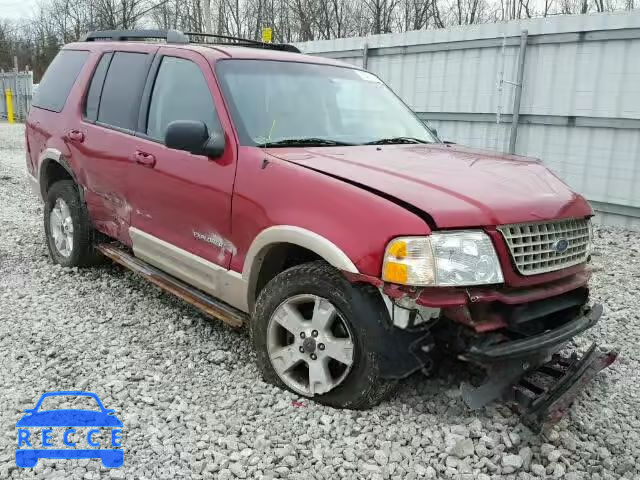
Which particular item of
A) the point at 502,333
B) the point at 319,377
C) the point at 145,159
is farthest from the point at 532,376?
the point at 145,159

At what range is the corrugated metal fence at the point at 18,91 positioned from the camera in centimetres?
2638

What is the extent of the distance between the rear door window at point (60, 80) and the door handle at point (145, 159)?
157cm

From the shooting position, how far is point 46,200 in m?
5.56

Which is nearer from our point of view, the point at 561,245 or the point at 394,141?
the point at 561,245

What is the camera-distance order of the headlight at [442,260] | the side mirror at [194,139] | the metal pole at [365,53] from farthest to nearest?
the metal pole at [365,53]
the side mirror at [194,139]
the headlight at [442,260]

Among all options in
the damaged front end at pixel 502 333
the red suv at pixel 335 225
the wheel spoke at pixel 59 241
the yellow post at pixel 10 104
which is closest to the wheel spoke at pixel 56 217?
the wheel spoke at pixel 59 241

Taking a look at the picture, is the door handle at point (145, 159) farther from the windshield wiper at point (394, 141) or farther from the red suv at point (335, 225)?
the windshield wiper at point (394, 141)

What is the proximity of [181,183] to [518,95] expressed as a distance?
245 inches

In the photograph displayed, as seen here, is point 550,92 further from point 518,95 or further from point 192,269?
point 192,269

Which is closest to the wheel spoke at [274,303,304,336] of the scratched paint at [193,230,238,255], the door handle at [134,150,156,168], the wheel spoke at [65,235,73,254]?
the scratched paint at [193,230,238,255]

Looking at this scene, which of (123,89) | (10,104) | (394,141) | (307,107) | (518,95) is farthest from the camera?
(10,104)

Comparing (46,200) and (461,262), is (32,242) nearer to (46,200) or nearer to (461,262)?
(46,200)

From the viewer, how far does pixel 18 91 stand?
89.5 ft

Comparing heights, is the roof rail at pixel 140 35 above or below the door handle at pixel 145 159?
above
